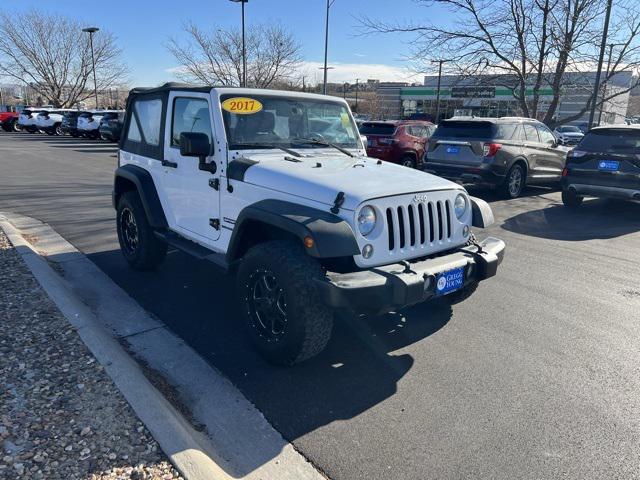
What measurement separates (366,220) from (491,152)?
7548 millimetres

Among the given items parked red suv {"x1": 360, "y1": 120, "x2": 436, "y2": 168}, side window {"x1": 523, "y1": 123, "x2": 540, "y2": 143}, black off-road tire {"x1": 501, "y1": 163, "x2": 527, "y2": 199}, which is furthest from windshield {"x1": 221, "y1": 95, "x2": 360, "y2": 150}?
parked red suv {"x1": 360, "y1": 120, "x2": 436, "y2": 168}

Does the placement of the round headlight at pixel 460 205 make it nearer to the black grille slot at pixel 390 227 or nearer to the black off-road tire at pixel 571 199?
the black grille slot at pixel 390 227

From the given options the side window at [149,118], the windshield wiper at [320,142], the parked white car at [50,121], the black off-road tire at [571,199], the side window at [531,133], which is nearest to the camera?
the windshield wiper at [320,142]

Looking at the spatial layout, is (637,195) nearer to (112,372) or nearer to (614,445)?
(614,445)

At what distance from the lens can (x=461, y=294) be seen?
14.0 feet

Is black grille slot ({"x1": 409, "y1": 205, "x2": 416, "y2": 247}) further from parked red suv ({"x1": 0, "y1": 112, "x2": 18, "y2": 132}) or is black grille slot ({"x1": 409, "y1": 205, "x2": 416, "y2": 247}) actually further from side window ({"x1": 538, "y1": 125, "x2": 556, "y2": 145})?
parked red suv ({"x1": 0, "y1": 112, "x2": 18, "y2": 132})

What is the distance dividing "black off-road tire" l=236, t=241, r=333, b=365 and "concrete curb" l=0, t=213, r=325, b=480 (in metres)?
0.41

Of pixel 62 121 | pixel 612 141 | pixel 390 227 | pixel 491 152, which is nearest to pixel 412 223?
pixel 390 227

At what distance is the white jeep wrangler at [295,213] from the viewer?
10.2 ft

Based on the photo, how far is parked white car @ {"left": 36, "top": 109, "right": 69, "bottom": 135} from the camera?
32.0 meters

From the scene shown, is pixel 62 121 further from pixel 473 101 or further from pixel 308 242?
pixel 473 101

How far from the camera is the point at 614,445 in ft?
8.88

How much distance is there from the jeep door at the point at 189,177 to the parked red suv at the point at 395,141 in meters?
8.68

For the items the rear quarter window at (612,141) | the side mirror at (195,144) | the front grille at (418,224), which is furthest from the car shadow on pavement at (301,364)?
the rear quarter window at (612,141)
